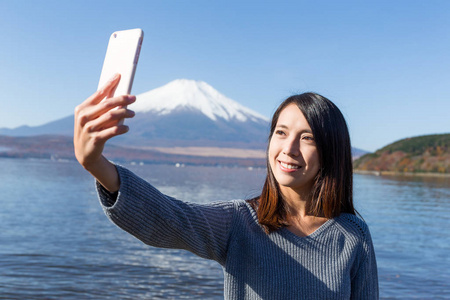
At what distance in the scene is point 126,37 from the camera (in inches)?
52.9

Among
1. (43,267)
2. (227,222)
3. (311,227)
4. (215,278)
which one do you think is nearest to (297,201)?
(311,227)

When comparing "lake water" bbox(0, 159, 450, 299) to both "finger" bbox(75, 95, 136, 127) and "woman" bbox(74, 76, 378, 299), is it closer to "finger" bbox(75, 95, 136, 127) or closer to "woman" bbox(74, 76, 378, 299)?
"woman" bbox(74, 76, 378, 299)

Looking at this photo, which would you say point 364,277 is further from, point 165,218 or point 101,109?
point 101,109

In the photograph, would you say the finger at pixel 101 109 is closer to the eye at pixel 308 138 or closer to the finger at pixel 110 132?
the finger at pixel 110 132

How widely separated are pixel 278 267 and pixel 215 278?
7849 millimetres

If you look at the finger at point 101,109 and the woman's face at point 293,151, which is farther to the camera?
the woman's face at point 293,151

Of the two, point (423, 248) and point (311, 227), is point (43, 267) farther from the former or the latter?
point (423, 248)

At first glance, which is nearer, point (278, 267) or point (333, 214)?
point (278, 267)

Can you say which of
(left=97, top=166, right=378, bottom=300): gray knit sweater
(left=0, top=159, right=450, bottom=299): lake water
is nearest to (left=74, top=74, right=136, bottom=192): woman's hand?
(left=97, top=166, right=378, bottom=300): gray knit sweater

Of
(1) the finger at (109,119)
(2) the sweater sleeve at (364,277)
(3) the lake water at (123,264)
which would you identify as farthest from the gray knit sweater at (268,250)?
(3) the lake water at (123,264)

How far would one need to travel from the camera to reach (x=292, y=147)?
1.96 metres

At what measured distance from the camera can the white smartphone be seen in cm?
127

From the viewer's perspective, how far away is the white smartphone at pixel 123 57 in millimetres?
1267

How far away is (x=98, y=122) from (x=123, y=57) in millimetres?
202
